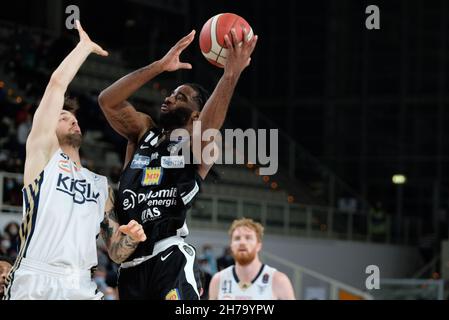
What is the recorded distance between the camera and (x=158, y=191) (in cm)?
635

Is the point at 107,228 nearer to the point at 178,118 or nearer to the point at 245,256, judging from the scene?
the point at 178,118

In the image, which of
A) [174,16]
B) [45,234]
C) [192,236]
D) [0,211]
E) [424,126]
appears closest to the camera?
[45,234]

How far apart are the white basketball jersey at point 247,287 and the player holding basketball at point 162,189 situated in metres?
2.87

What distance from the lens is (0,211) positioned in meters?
14.6

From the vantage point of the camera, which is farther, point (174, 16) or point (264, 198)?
point (174, 16)

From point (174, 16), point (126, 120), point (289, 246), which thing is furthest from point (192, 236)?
point (126, 120)

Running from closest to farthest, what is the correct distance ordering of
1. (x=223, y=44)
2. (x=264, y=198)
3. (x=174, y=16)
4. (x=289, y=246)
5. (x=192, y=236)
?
(x=223, y=44), (x=192, y=236), (x=289, y=246), (x=264, y=198), (x=174, y=16)

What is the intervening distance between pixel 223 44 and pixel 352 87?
2011 centimetres

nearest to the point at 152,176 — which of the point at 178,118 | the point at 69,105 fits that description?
the point at 178,118

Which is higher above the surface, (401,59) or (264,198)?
(401,59)

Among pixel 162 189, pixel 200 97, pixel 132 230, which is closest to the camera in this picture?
pixel 132 230

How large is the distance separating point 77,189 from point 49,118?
1.47 ft
